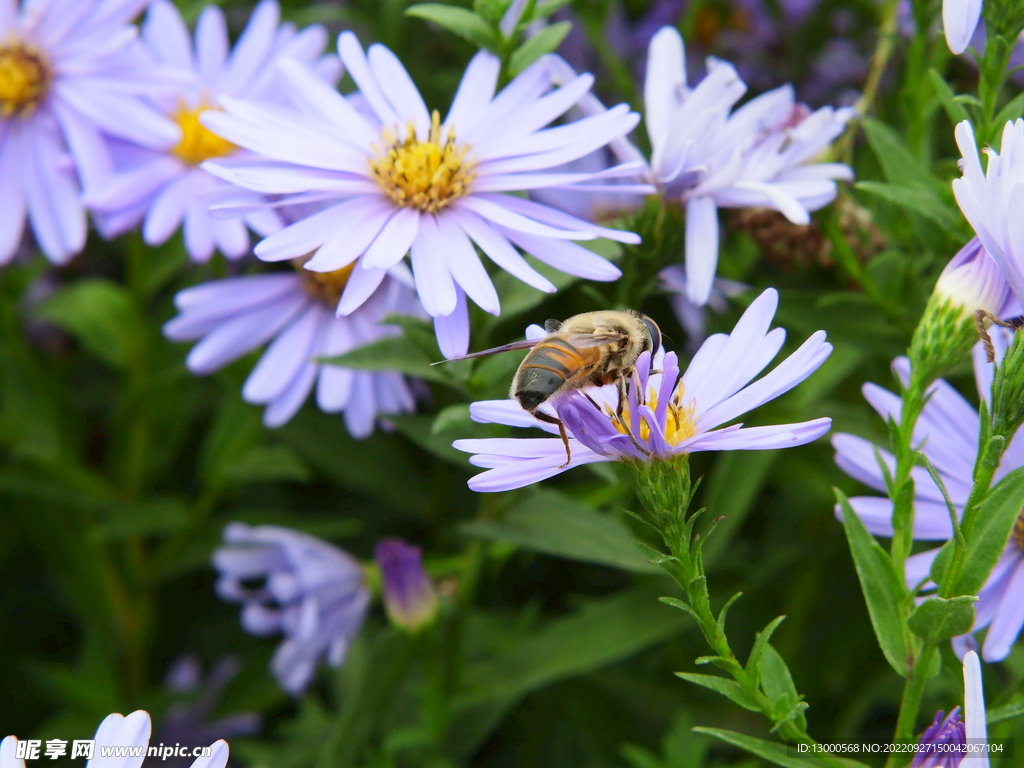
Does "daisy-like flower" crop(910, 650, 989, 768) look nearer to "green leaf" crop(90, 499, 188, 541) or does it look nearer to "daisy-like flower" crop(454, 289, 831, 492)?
"daisy-like flower" crop(454, 289, 831, 492)

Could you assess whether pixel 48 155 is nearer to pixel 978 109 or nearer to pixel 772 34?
pixel 978 109

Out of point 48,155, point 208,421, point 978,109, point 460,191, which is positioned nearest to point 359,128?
point 460,191

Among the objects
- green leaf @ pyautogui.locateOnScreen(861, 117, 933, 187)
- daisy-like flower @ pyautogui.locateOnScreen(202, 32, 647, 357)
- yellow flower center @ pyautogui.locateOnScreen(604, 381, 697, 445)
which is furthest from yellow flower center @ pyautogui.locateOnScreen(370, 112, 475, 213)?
green leaf @ pyautogui.locateOnScreen(861, 117, 933, 187)

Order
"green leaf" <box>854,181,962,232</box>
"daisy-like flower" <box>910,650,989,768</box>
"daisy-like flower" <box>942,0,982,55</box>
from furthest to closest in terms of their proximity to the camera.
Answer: "green leaf" <box>854,181,962,232</box>
"daisy-like flower" <box>942,0,982,55</box>
"daisy-like flower" <box>910,650,989,768</box>

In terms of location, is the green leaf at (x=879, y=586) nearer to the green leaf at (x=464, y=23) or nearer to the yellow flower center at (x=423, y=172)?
the yellow flower center at (x=423, y=172)

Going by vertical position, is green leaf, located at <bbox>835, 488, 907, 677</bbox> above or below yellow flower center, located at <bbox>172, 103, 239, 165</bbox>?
below

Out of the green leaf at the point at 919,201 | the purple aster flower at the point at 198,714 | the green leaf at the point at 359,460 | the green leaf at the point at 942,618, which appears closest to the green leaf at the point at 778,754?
the green leaf at the point at 942,618

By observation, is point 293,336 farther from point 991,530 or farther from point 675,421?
point 991,530
